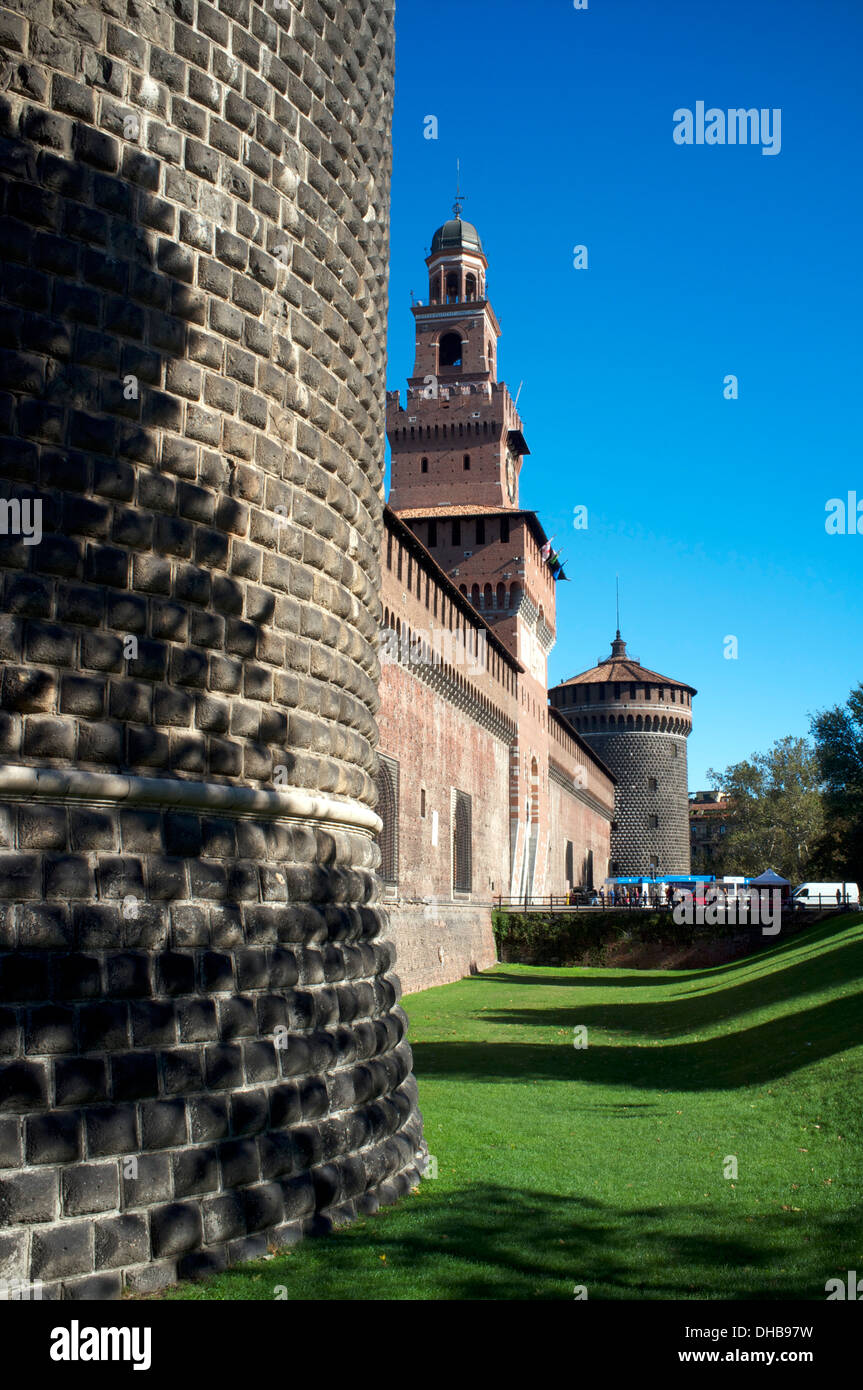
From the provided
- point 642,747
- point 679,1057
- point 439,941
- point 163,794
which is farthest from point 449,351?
point 163,794

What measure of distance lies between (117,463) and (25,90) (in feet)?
4.89

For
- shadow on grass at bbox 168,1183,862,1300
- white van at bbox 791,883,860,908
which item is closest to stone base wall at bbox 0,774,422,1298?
shadow on grass at bbox 168,1183,862,1300

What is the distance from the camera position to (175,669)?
5.00 meters

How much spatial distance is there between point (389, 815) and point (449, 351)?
29.8m

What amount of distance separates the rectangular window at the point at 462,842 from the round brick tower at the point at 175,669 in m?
22.6

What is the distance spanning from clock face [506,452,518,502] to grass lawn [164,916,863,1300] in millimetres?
31877

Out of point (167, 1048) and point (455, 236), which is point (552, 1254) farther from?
point (455, 236)

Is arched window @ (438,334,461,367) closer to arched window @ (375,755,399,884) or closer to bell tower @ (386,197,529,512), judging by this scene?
bell tower @ (386,197,529,512)

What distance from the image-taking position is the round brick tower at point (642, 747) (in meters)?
60.9

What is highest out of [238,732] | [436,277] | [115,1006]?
[436,277]

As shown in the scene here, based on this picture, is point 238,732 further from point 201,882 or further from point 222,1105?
point 222,1105

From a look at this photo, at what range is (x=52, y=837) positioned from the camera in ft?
14.6

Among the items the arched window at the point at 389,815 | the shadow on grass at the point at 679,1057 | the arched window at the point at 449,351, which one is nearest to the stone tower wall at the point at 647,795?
the arched window at the point at 449,351
